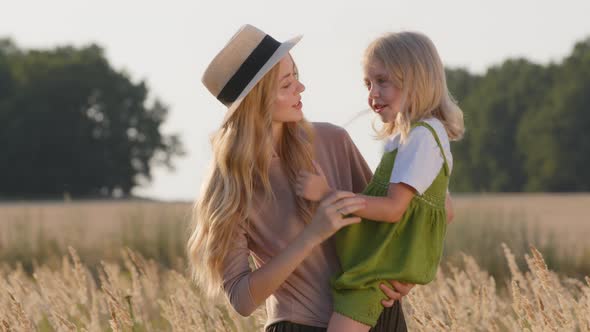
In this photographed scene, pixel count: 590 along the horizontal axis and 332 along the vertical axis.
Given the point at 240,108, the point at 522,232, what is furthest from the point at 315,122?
the point at 522,232

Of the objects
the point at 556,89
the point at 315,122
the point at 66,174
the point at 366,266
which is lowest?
the point at 66,174

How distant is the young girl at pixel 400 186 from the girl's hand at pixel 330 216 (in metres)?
0.08

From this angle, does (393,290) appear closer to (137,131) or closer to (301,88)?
(301,88)

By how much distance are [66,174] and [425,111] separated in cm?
5230

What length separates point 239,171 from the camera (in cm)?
343

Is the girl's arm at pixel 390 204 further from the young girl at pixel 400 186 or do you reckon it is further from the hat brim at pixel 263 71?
the hat brim at pixel 263 71

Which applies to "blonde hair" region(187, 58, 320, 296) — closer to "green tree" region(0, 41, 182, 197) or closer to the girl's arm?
the girl's arm

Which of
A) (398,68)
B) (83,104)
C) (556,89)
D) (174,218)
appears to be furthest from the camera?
(83,104)

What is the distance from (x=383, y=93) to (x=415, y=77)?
0.11 m

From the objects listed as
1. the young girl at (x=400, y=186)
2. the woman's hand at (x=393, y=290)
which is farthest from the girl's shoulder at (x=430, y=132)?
the woman's hand at (x=393, y=290)

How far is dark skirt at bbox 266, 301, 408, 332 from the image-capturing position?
339 centimetres

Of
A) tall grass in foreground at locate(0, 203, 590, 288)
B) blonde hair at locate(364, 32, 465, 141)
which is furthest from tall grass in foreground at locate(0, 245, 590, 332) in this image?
tall grass in foreground at locate(0, 203, 590, 288)

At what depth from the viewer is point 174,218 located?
40.9 feet

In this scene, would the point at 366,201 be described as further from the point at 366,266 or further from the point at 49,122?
the point at 49,122
